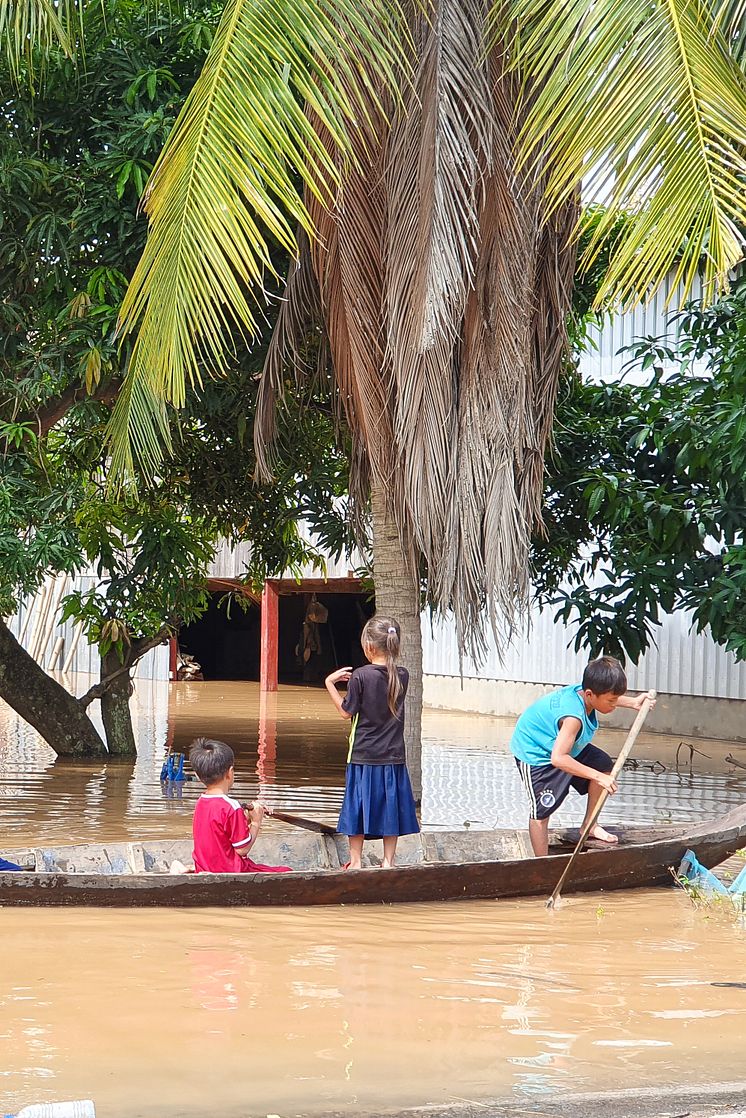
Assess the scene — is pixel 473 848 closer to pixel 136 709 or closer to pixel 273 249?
pixel 273 249

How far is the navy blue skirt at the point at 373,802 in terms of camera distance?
280 inches

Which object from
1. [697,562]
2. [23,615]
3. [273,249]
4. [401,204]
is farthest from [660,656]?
[23,615]

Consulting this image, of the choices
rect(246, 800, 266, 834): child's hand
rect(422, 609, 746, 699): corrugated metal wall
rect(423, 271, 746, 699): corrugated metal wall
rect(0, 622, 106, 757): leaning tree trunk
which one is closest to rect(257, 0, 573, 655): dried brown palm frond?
rect(246, 800, 266, 834): child's hand

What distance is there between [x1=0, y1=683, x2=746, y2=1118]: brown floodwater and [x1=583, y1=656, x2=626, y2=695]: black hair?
1131 mm

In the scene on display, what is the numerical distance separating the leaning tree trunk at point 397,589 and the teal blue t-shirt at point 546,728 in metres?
2.26

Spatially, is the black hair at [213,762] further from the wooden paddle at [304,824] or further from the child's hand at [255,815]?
the wooden paddle at [304,824]

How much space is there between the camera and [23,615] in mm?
31766

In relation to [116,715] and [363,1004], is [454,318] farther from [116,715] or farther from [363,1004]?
[116,715]

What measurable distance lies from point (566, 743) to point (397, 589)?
2.78 m

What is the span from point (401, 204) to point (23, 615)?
2531cm

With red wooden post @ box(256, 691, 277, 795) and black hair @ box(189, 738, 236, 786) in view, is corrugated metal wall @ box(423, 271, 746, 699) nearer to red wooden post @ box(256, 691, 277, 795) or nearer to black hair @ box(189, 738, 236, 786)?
red wooden post @ box(256, 691, 277, 795)

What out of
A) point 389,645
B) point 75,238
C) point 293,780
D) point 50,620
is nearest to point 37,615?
point 50,620

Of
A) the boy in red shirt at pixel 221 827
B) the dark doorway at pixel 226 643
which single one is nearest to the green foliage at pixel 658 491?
the boy in red shirt at pixel 221 827

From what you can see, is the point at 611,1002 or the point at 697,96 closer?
the point at 611,1002
